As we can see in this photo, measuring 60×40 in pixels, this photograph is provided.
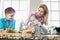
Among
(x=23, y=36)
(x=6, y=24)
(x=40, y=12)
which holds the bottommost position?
(x=23, y=36)

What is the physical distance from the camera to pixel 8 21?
2404 millimetres

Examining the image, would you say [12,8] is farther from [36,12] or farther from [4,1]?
[36,12]

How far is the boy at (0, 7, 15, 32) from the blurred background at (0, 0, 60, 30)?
64 millimetres

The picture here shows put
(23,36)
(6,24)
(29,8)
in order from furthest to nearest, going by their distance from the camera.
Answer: (29,8) → (6,24) → (23,36)

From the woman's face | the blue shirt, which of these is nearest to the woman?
the woman's face

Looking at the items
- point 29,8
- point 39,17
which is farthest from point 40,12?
point 29,8

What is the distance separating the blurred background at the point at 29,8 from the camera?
249 centimetres

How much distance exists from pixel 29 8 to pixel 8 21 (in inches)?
12.6

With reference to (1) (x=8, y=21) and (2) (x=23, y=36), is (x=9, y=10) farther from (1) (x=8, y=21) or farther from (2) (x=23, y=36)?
(2) (x=23, y=36)

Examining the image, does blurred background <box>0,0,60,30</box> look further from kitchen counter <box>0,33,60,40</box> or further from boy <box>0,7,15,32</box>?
kitchen counter <box>0,33,60,40</box>

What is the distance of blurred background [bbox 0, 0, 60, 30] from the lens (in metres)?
2.49

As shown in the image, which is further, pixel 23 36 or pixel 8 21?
pixel 8 21

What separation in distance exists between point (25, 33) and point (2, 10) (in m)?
0.47

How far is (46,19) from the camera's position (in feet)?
7.98
